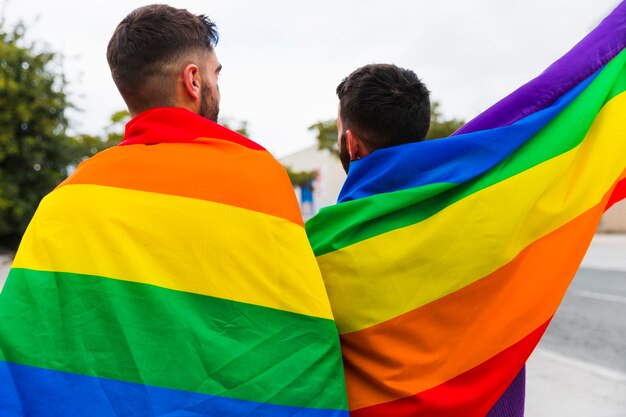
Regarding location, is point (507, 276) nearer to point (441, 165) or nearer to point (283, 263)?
point (441, 165)

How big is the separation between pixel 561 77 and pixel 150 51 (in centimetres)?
122

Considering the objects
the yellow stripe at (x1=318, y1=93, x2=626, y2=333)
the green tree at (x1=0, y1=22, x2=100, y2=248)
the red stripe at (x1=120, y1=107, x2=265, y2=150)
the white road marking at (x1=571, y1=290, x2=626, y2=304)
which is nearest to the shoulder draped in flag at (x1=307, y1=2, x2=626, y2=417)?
the yellow stripe at (x1=318, y1=93, x2=626, y2=333)

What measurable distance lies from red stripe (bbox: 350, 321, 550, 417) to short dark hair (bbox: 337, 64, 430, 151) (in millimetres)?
695

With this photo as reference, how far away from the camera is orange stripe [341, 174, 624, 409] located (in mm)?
1767

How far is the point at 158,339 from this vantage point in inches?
59.8

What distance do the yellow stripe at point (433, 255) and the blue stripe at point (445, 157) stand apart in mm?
82

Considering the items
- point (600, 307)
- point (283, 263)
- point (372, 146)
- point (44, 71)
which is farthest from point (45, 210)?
point (600, 307)

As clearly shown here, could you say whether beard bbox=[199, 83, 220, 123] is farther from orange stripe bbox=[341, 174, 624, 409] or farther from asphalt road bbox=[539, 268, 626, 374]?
asphalt road bbox=[539, 268, 626, 374]

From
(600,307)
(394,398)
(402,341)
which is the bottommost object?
(600,307)

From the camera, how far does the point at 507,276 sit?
5.98 feet

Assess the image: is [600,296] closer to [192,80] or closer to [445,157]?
[445,157]

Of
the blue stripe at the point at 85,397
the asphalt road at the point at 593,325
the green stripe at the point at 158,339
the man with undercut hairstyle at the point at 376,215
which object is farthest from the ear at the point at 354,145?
the asphalt road at the point at 593,325

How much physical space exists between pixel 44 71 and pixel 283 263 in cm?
801

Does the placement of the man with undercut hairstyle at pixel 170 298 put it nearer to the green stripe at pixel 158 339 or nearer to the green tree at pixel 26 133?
the green stripe at pixel 158 339
